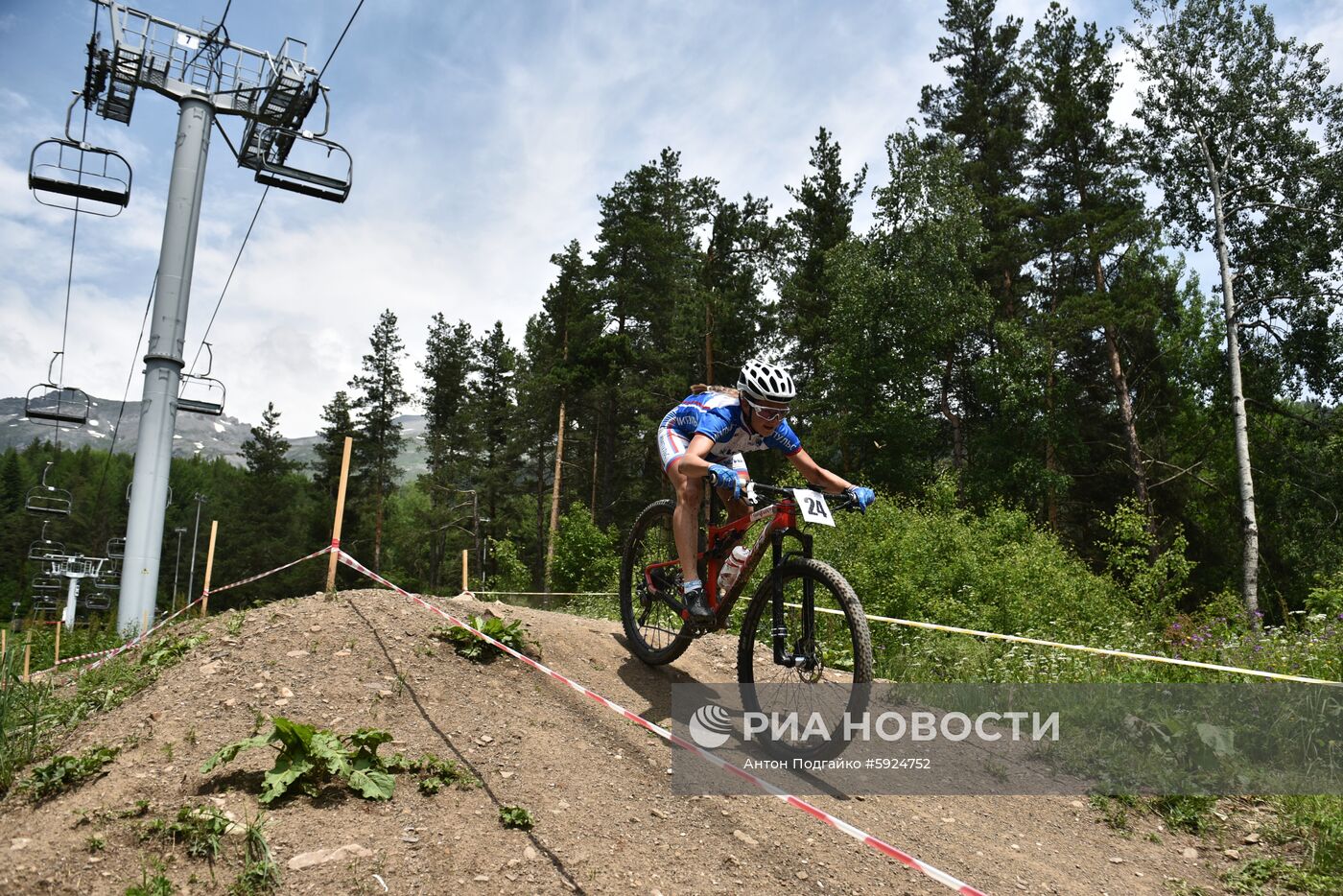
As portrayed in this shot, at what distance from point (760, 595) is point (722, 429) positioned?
1158 mm

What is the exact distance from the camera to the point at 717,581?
5.34 m

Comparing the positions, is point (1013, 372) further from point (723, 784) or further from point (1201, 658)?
point (723, 784)

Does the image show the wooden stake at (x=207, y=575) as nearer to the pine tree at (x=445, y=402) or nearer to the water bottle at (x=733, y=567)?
the water bottle at (x=733, y=567)

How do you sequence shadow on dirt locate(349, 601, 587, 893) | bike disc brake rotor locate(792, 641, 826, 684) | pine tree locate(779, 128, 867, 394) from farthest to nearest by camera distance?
pine tree locate(779, 128, 867, 394), bike disc brake rotor locate(792, 641, 826, 684), shadow on dirt locate(349, 601, 587, 893)

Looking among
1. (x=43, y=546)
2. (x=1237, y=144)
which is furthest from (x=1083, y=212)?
(x=43, y=546)

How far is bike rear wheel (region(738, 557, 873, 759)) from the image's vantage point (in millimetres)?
4238

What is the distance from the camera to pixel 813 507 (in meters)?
4.62

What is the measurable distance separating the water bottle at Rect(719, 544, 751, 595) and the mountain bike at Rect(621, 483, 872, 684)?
0.11 ft

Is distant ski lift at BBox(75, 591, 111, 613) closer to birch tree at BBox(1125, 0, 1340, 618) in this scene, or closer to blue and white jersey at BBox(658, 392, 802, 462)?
blue and white jersey at BBox(658, 392, 802, 462)

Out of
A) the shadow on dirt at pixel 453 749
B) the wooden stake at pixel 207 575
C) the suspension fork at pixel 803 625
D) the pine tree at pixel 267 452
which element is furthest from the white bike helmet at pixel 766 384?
the pine tree at pixel 267 452

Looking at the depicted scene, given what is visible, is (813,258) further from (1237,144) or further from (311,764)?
(311,764)

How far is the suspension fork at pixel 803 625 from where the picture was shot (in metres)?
4.54

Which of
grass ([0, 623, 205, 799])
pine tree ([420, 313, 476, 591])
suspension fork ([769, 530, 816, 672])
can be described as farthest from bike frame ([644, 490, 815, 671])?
pine tree ([420, 313, 476, 591])

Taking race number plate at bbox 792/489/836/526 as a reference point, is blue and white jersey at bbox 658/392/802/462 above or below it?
above
